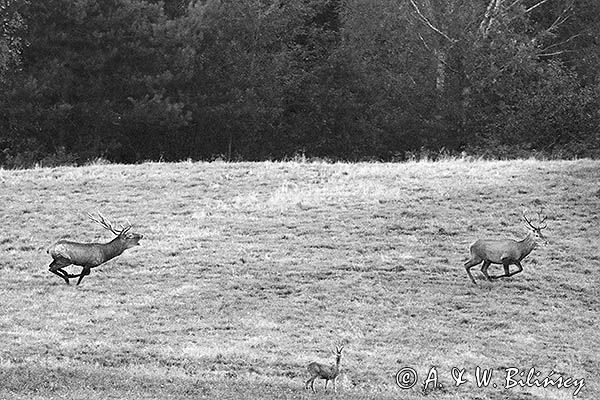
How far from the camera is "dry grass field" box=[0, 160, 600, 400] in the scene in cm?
1512

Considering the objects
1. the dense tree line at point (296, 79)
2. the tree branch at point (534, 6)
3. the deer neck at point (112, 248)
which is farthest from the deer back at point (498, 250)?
the tree branch at point (534, 6)

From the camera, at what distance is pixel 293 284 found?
66.6 ft

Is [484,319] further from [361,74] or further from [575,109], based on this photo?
[361,74]

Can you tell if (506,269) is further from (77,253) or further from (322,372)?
(77,253)

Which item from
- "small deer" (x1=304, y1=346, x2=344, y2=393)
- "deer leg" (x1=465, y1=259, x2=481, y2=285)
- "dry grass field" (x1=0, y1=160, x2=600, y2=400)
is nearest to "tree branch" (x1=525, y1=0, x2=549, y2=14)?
"dry grass field" (x1=0, y1=160, x2=600, y2=400)

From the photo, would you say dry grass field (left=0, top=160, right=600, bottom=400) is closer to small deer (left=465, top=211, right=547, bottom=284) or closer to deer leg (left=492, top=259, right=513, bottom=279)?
deer leg (left=492, top=259, right=513, bottom=279)

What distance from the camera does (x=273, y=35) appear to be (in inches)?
1816

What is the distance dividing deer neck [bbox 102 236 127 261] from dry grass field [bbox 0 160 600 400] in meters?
0.80

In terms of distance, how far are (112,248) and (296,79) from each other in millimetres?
27814

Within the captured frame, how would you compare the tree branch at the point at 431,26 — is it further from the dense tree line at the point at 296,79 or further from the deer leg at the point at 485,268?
the deer leg at the point at 485,268

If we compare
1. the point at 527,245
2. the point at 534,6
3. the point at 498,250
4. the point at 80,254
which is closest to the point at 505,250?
the point at 498,250

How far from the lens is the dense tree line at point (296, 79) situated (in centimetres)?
4081

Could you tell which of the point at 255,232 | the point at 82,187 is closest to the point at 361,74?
the point at 82,187

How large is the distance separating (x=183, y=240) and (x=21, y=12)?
20702 mm
